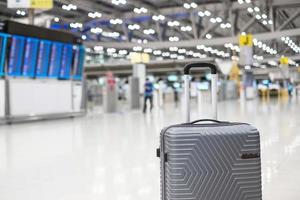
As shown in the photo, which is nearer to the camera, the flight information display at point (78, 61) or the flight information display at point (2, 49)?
the flight information display at point (2, 49)

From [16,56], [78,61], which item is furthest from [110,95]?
[16,56]

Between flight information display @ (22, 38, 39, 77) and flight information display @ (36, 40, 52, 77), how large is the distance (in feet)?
0.64

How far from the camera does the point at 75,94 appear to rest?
54.6 feet

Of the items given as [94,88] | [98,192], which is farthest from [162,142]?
[94,88]

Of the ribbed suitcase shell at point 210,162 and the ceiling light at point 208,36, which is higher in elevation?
the ceiling light at point 208,36

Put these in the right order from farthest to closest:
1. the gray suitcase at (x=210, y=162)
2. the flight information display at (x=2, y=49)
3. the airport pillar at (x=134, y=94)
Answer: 1. the airport pillar at (x=134, y=94)
2. the flight information display at (x=2, y=49)
3. the gray suitcase at (x=210, y=162)

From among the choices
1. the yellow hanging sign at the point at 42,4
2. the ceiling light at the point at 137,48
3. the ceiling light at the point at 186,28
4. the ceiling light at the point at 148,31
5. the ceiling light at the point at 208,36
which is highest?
the ceiling light at the point at 186,28

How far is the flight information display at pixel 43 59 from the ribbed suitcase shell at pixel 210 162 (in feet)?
42.0

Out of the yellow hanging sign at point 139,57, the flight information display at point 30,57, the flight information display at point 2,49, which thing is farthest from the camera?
the yellow hanging sign at point 139,57

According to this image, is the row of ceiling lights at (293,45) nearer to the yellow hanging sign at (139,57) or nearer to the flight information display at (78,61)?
the flight information display at (78,61)

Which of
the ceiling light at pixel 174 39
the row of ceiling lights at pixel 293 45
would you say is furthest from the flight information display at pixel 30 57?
the ceiling light at pixel 174 39

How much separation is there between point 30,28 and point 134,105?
10.3 metres

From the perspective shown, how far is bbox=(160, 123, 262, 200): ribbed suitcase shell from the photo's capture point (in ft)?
8.46

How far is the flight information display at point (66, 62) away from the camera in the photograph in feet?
52.6
